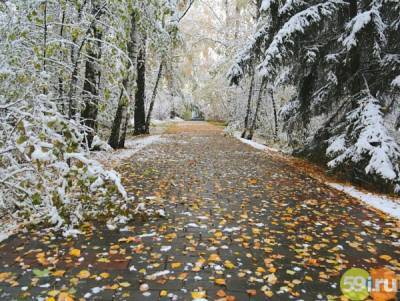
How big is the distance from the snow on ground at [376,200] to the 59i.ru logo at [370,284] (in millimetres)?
2346

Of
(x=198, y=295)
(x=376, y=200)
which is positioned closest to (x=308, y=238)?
(x=198, y=295)

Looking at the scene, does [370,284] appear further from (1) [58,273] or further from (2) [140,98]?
(2) [140,98]

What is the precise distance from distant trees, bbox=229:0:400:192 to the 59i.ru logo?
133 inches

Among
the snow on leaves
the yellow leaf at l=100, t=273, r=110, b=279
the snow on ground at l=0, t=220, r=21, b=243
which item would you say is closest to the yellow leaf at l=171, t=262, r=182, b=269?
the yellow leaf at l=100, t=273, r=110, b=279

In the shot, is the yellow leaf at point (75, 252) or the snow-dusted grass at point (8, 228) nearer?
the yellow leaf at point (75, 252)

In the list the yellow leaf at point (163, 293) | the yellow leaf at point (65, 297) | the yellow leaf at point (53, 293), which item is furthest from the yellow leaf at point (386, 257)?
the yellow leaf at point (53, 293)

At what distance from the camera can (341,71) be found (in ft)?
30.5

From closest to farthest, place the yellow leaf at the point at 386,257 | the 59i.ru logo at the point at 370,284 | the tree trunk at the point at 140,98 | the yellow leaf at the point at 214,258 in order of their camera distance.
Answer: the 59i.ru logo at the point at 370,284 → the yellow leaf at the point at 214,258 → the yellow leaf at the point at 386,257 → the tree trunk at the point at 140,98

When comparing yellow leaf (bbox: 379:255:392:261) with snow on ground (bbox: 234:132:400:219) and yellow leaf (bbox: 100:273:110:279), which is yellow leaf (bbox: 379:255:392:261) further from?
yellow leaf (bbox: 100:273:110:279)

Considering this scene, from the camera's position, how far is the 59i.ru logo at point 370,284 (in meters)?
3.17

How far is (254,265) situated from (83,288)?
1738mm

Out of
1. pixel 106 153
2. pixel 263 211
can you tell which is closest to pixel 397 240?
pixel 263 211

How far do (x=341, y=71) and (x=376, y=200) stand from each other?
166 inches

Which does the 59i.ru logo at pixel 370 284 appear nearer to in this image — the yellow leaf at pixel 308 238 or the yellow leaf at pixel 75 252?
the yellow leaf at pixel 308 238
